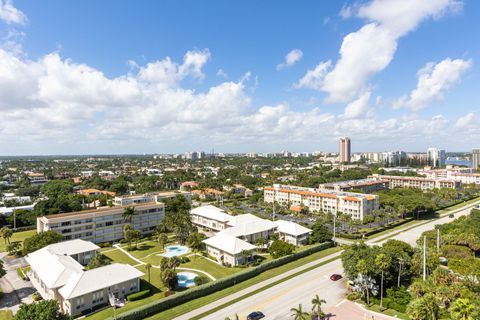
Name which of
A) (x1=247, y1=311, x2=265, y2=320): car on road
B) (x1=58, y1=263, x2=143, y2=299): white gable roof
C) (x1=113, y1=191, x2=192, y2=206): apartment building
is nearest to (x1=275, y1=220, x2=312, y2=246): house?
(x1=247, y1=311, x2=265, y2=320): car on road

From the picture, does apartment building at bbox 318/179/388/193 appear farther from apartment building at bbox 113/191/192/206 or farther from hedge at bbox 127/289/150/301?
hedge at bbox 127/289/150/301

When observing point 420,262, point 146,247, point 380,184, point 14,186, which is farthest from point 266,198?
point 14,186

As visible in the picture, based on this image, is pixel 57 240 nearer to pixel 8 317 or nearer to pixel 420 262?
pixel 8 317

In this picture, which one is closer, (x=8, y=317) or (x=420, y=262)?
(x=8, y=317)

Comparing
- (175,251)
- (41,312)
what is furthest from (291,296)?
(41,312)

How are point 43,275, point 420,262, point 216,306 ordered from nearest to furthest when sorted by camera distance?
point 216,306 < point 43,275 < point 420,262

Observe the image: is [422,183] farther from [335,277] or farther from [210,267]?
[210,267]
